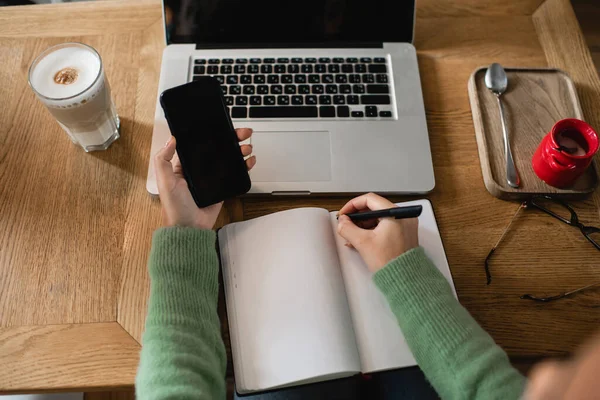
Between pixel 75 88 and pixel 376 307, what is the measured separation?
52cm

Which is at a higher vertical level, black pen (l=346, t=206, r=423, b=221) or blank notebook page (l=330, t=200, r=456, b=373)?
black pen (l=346, t=206, r=423, b=221)

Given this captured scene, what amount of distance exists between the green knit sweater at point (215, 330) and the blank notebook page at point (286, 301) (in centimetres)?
3

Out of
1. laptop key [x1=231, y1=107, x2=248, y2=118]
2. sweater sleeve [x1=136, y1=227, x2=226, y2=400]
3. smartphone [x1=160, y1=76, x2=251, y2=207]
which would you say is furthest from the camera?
laptop key [x1=231, y1=107, x2=248, y2=118]

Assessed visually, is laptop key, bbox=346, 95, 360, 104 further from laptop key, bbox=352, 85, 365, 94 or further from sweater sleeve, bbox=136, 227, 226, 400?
sweater sleeve, bbox=136, 227, 226, 400

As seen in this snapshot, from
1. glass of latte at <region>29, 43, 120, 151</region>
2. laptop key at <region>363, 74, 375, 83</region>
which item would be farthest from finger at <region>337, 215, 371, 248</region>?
glass of latte at <region>29, 43, 120, 151</region>

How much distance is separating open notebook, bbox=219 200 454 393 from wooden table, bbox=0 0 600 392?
5cm

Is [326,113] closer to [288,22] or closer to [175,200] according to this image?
[288,22]

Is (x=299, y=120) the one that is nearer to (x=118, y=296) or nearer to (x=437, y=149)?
(x=437, y=149)

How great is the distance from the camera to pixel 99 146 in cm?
75

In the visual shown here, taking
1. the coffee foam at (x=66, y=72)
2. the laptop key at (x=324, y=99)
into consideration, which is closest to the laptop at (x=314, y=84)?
the laptop key at (x=324, y=99)

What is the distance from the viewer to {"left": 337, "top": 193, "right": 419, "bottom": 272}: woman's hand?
65 cm

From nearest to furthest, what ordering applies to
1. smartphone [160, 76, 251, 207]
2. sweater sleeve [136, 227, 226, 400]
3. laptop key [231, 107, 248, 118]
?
sweater sleeve [136, 227, 226, 400], smartphone [160, 76, 251, 207], laptop key [231, 107, 248, 118]

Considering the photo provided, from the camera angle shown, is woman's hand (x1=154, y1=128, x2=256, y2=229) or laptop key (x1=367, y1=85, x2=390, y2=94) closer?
woman's hand (x1=154, y1=128, x2=256, y2=229)

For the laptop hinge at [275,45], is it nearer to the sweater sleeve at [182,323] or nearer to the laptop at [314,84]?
the laptop at [314,84]
